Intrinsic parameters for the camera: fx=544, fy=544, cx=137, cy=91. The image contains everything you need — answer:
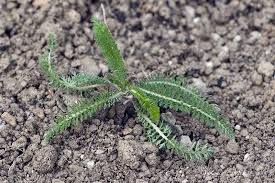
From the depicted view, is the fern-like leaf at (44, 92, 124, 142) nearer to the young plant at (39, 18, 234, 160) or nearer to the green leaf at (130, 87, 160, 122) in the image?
the young plant at (39, 18, 234, 160)

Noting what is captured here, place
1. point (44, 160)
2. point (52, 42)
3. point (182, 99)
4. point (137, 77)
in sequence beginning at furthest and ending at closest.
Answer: point (137, 77) → point (52, 42) → point (182, 99) → point (44, 160)

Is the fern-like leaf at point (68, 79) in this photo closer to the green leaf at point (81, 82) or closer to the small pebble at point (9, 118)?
the green leaf at point (81, 82)

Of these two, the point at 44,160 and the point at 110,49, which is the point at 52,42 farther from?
the point at 44,160

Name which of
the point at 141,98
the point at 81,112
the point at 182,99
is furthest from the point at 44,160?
the point at 182,99

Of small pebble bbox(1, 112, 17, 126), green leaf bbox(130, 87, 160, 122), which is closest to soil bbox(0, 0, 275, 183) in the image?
small pebble bbox(1, 112, 17, 126)

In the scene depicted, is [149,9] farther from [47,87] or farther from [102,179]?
[102,179]

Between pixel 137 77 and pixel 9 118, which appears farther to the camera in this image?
pixel 137 77
